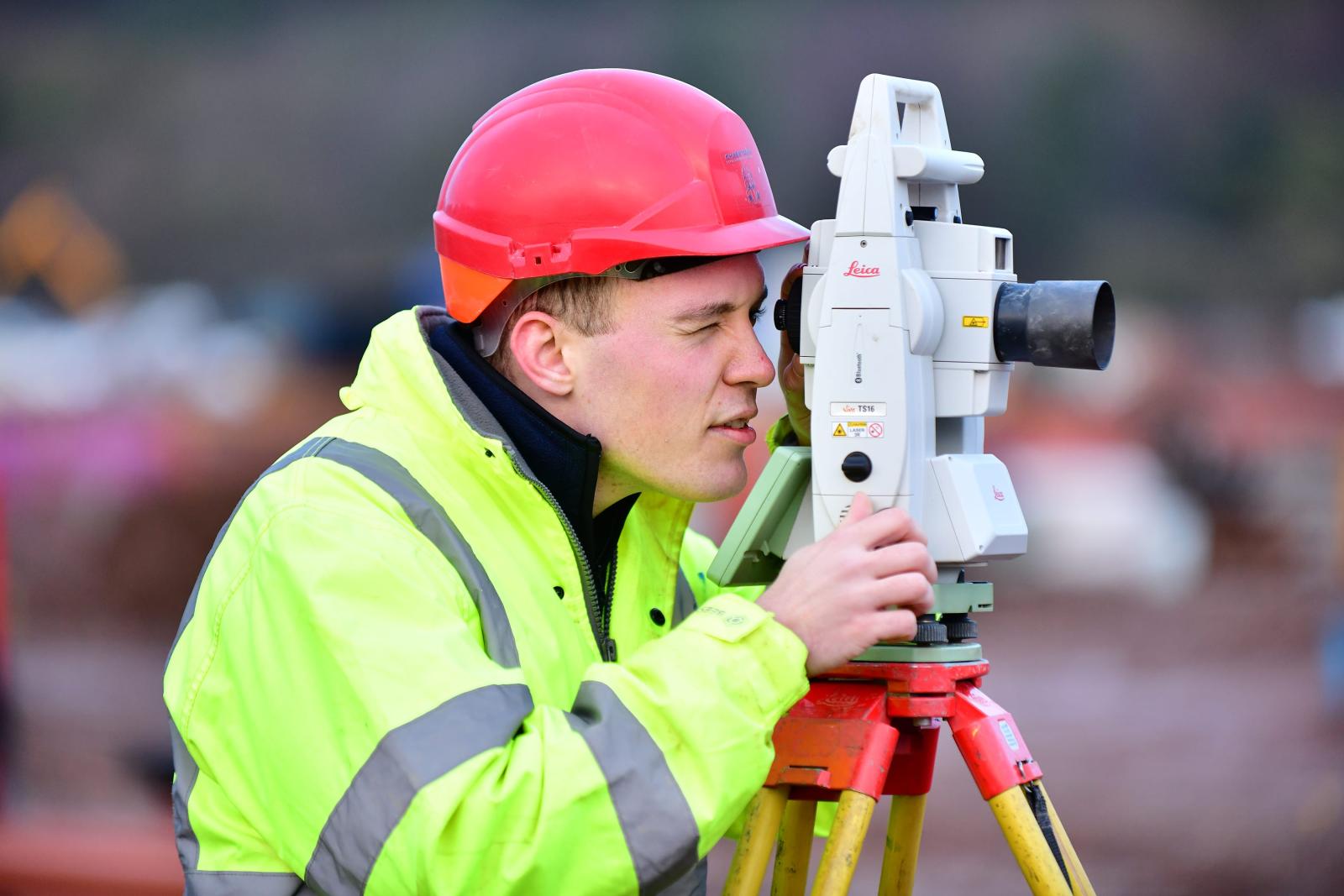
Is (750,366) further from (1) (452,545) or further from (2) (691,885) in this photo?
(2) (691,885)

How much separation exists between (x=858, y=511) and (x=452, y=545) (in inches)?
20.2

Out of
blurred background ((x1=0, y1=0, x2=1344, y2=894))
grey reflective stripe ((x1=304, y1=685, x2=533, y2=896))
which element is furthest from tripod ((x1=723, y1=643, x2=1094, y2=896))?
blurred background ((x1=0, y1=0, x2=1344, y2=894))

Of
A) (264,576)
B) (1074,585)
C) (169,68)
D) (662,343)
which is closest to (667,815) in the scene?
(264,576)

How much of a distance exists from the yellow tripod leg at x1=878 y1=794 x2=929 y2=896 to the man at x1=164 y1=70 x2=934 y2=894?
30cm

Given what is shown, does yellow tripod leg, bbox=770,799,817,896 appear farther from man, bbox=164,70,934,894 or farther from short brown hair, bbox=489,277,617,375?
short brown hair, bbox=489,277,617,375

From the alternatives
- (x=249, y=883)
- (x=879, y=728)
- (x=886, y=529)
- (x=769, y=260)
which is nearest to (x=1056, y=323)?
(x=886, y=529)

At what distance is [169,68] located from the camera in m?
9.87

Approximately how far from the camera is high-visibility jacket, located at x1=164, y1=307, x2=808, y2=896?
5.32 feet

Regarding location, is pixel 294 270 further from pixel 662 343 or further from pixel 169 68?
pixel 662 343

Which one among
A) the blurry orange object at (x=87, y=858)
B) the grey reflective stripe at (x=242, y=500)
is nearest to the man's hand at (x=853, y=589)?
the grey reflective stripe at (x=242, y=500)

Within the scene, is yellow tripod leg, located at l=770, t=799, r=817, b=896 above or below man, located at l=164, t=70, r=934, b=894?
below

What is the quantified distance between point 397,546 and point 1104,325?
38.1 inches

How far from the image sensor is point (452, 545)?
188 centimetres

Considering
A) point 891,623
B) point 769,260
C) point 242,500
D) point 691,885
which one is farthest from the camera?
point 769,260
